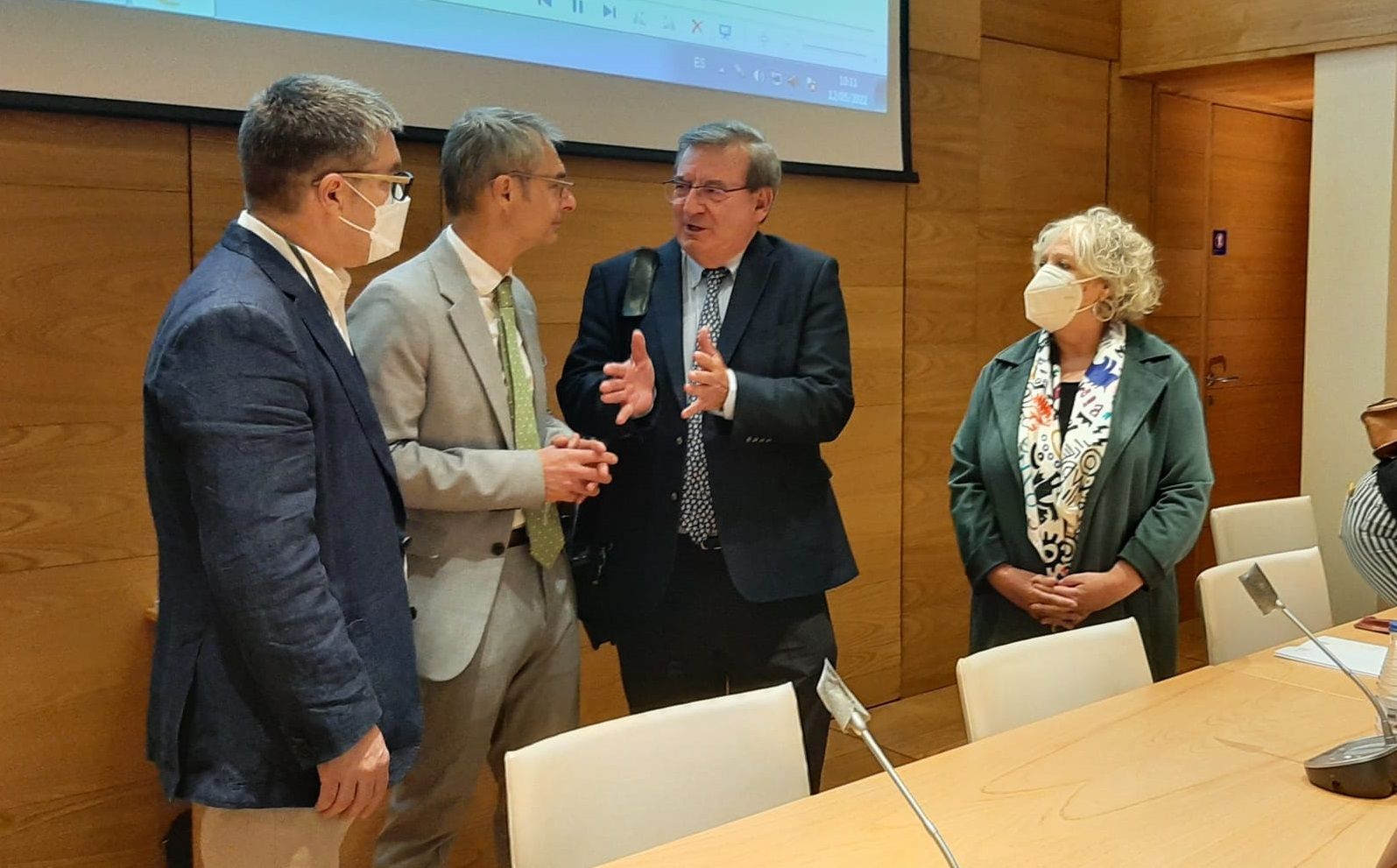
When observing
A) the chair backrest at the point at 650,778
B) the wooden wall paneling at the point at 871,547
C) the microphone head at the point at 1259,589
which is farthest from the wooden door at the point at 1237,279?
the chair backrest at the point at 650,778

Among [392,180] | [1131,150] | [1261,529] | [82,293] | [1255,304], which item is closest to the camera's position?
[392,180]

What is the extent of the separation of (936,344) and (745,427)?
2.19 m

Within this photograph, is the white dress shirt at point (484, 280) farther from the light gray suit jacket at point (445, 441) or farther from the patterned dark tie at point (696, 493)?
the patterned dark tie at point (696, 493)

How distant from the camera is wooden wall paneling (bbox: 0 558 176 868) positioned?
7.74 feet

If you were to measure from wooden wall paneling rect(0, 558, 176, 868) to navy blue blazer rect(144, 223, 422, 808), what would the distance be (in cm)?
103

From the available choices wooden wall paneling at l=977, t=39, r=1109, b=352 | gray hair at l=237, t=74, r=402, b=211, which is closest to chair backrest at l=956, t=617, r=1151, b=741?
gray hair at l=237, t=74, r=402, b=211

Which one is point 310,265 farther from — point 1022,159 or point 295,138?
point 1022,159

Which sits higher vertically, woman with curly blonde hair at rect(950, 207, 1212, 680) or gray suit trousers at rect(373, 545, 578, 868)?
woman with curly blonde hair at rect(950, 207, 1212, 680)

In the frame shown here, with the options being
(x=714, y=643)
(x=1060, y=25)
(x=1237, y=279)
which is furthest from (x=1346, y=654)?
(x=1237, y=279)

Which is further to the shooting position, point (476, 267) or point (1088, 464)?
point (1088, 464)

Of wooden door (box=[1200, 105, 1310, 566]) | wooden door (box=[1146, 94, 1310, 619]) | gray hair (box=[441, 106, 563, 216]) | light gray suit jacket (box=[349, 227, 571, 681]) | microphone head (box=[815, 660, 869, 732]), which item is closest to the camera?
microphone head (box=[815, 660, 869, 732])

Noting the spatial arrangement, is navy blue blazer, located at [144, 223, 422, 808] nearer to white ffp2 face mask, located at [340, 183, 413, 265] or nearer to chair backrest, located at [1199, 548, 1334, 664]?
white ffp2 face mask, located at [340, 183, 413, 265]

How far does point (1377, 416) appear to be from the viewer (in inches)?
88.1

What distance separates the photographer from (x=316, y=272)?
1.64 meters
